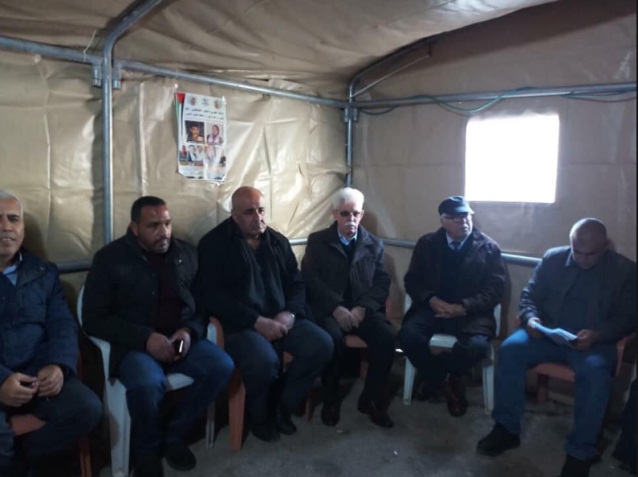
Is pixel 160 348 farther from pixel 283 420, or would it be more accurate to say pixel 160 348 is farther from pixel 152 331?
pixel 283 420

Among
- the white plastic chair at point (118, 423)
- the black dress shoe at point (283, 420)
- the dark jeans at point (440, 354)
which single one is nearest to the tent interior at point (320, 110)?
the dark jeans at point (440, 354)

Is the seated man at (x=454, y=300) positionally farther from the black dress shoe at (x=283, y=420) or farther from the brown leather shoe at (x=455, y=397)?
the black dress shoe at (x=283, y=420)

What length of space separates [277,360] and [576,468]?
1.41 meters

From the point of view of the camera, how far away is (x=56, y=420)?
6.59ft

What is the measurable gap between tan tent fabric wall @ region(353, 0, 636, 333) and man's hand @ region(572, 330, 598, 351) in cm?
53

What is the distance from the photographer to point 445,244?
Result: 10.4ft

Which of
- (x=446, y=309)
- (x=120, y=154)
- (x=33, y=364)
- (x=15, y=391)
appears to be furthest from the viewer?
(x=446, y=309)

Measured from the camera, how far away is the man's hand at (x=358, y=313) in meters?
3.04

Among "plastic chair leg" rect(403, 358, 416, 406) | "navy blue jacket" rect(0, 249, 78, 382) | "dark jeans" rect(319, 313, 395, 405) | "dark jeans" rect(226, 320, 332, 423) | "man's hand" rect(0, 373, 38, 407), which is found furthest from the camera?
"plastic chair leg" rect(403, 358, 416, 406)

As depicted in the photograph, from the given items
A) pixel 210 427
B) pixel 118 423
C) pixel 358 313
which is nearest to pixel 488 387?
pixel 358 313

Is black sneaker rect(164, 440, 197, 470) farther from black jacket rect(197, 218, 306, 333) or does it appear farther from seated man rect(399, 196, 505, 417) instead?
seated man rect(399, 196, 505, 417)

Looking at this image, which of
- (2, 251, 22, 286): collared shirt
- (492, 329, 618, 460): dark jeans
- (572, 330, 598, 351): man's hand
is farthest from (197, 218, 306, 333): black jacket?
(572, 330, 598, 351): man's hand

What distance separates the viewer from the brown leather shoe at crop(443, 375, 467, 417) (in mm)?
3031

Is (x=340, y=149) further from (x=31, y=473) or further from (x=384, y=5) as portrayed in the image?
(x=31, y=473)
